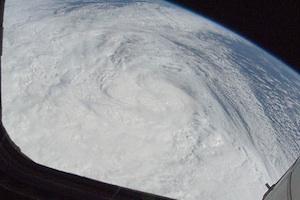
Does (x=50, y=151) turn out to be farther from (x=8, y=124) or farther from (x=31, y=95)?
(x=31, y=95)

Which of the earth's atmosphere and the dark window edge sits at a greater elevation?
the dark window edge

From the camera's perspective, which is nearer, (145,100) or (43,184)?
(43,184)

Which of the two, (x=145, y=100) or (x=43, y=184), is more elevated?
(x=43, y=184)

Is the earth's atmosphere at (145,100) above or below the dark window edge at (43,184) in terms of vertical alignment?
below

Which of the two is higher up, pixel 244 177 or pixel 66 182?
pixel 66 182

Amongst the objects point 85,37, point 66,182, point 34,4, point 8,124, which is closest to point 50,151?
point 8,124

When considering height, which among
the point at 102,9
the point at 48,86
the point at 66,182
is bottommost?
the point at 48,86

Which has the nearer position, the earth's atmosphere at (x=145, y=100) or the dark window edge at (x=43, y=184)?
the dark window edge at (x=43, y=184)

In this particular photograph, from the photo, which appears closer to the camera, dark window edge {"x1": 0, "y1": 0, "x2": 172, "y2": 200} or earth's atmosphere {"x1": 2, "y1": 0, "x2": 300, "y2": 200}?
dark window edge {"x1": 0, "y1": 0, "x2": 172, "y2": 200}
